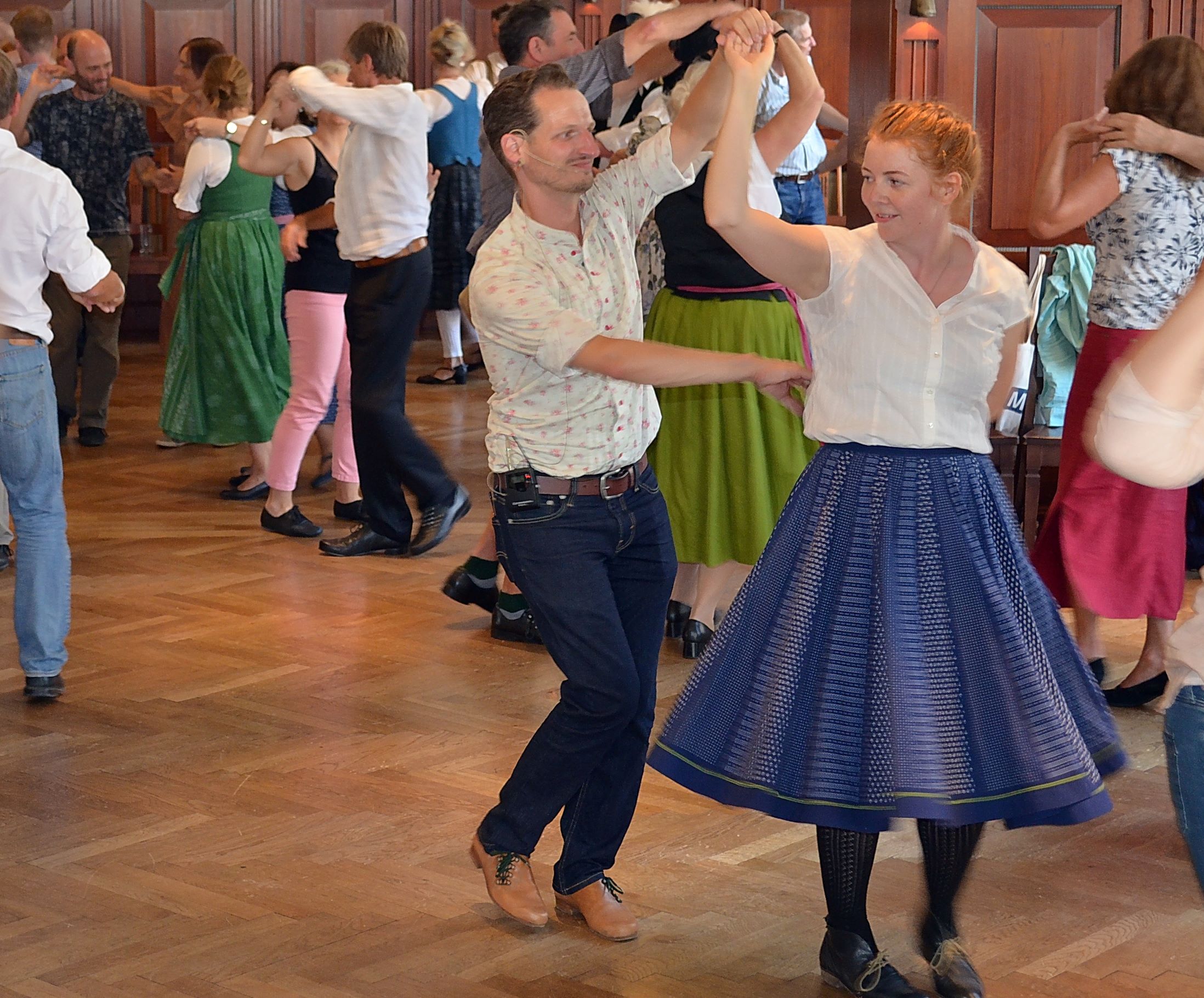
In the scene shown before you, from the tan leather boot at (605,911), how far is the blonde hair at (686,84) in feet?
7.02

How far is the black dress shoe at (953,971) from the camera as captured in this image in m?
2.53

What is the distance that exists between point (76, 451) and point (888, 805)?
573cm

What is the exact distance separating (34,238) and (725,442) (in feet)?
5.82

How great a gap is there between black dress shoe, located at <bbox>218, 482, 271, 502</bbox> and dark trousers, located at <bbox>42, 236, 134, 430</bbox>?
49.4 inches

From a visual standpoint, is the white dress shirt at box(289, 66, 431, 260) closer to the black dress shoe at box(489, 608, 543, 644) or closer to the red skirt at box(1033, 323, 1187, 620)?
the black dress shoe at box(489, 608, 543, 644)

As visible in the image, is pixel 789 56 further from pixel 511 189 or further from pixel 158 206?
pixel 158 206

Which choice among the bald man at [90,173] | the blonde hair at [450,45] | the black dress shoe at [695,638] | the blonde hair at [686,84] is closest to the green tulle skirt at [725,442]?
the black dress shoe at [695,638]

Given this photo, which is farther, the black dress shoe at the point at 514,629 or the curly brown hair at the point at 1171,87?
the black dress shoe at the point at 514,629

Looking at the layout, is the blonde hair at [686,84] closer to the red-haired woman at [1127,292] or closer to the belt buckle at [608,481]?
the red-haired woman at [1127,292]

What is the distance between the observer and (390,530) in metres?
5.53

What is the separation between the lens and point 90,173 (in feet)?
24.5

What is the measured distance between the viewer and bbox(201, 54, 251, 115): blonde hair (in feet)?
20.7

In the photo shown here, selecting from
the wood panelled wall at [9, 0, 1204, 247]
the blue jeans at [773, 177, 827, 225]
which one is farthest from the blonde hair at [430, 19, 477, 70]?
the blue jeans at [773, 177, 827, 225]

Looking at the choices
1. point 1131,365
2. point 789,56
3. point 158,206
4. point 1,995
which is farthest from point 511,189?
point 158,206
